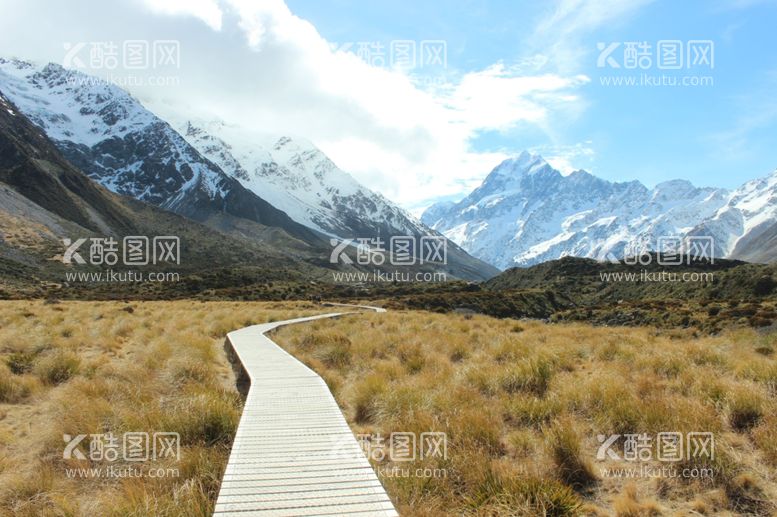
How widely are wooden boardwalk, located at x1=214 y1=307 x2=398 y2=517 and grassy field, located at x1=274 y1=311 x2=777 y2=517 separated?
0.54 meters

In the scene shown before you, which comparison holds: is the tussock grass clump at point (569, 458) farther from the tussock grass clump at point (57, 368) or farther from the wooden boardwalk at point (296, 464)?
the tussock grass clump at point (57, 368)

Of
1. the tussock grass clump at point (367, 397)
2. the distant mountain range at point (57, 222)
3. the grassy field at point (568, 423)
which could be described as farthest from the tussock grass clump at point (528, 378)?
the distant mountain range at point (57, 222)

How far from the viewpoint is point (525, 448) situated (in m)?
6.79

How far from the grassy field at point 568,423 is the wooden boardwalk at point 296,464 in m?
0.54

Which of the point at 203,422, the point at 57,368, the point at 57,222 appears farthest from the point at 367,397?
the point at 57,222

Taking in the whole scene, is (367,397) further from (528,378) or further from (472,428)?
(528,378)

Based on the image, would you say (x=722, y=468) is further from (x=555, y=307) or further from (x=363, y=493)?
(x=555, y=307)

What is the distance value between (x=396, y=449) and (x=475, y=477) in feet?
5.51

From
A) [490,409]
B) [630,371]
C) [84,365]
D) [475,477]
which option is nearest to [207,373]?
[84,365]

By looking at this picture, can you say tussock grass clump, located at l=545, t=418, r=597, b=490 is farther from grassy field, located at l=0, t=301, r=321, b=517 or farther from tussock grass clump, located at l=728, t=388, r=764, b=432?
grassy field, located at l=0, t=301, r=321, b=517

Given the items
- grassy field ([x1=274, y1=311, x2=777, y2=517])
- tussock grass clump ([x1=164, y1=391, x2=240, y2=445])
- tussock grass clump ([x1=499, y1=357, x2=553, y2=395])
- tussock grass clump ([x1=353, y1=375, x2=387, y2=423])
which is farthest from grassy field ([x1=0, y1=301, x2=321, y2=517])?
tussock grass clump ([x1=499, y1=357, x2=553, y2=395])

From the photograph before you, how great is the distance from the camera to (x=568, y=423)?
22.9 ft

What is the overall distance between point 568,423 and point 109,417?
7319 millimetres

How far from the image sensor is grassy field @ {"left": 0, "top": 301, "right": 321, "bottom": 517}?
5391 millimetres
